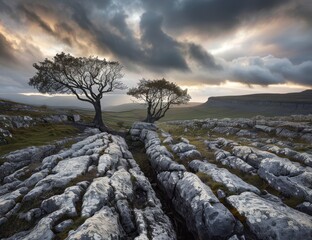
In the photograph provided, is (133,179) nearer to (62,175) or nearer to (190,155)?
(62,175)

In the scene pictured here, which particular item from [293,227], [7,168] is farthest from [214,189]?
[7,168]

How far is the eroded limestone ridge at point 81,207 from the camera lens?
37.6 ft

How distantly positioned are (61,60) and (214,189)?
52390 millimetres

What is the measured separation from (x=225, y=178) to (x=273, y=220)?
236 inches

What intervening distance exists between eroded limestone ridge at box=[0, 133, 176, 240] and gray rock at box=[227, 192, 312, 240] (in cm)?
556

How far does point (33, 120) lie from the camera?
48.6 metres

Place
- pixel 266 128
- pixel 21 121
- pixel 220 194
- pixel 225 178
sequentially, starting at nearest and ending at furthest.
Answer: pixel 220 194, pixel 225 178, pixel 266 128, pixel 21 121

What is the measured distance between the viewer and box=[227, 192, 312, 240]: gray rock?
10602mm

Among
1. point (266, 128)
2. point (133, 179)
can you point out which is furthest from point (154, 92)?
point (133, 179)

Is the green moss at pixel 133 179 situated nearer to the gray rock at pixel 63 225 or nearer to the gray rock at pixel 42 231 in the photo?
the gray rock at pixel 63 225

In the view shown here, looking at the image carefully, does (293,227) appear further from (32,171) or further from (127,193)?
(32,171)

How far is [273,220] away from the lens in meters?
11.3

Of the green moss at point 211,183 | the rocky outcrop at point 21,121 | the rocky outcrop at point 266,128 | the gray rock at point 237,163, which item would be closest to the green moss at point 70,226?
the green moss at point 211,183

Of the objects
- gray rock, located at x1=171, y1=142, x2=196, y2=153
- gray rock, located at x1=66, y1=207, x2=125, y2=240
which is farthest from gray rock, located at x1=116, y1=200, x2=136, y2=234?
gray rock, located at x1=171, y1=142, x2=196, y2=153
